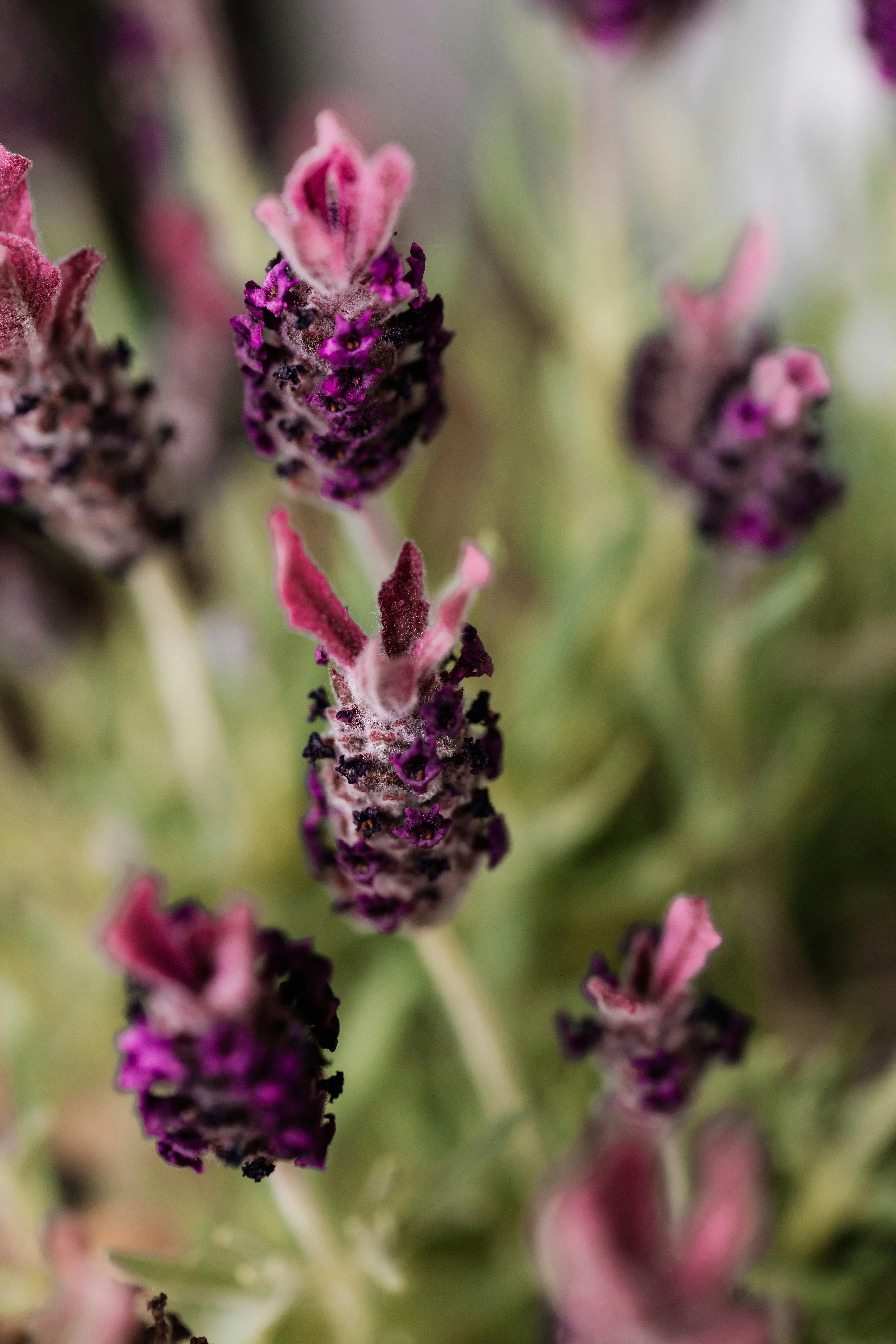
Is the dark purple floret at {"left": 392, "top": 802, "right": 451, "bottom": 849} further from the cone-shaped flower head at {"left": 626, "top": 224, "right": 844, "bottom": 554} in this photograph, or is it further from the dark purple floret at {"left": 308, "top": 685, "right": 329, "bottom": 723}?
the cone-shaped flower head at {"left": 626, "top": 224, "right": 844, "bottom": 554}

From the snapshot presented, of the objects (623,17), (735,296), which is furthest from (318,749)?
(623,17)

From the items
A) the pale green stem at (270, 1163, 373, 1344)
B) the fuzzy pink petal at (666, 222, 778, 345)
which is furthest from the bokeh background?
the fuzzy pink petal at (666, 222, 778, 345)

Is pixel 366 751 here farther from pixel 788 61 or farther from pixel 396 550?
pixel 788 61

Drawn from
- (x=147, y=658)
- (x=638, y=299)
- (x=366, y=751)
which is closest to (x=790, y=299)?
(x=638, y=299)

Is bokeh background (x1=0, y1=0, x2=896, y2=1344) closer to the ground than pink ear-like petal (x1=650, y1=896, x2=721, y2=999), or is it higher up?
higher up

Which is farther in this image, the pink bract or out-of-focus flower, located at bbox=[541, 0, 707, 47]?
out-of-focus flower, located at bbox=[541, 0, 707, 47]

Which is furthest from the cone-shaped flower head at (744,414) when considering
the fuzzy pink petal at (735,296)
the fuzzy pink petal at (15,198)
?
the fuzzy pink petal at (15,198)

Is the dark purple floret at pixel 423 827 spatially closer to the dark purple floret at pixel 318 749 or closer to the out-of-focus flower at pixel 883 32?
the dark purple floret at pixel 318 749
